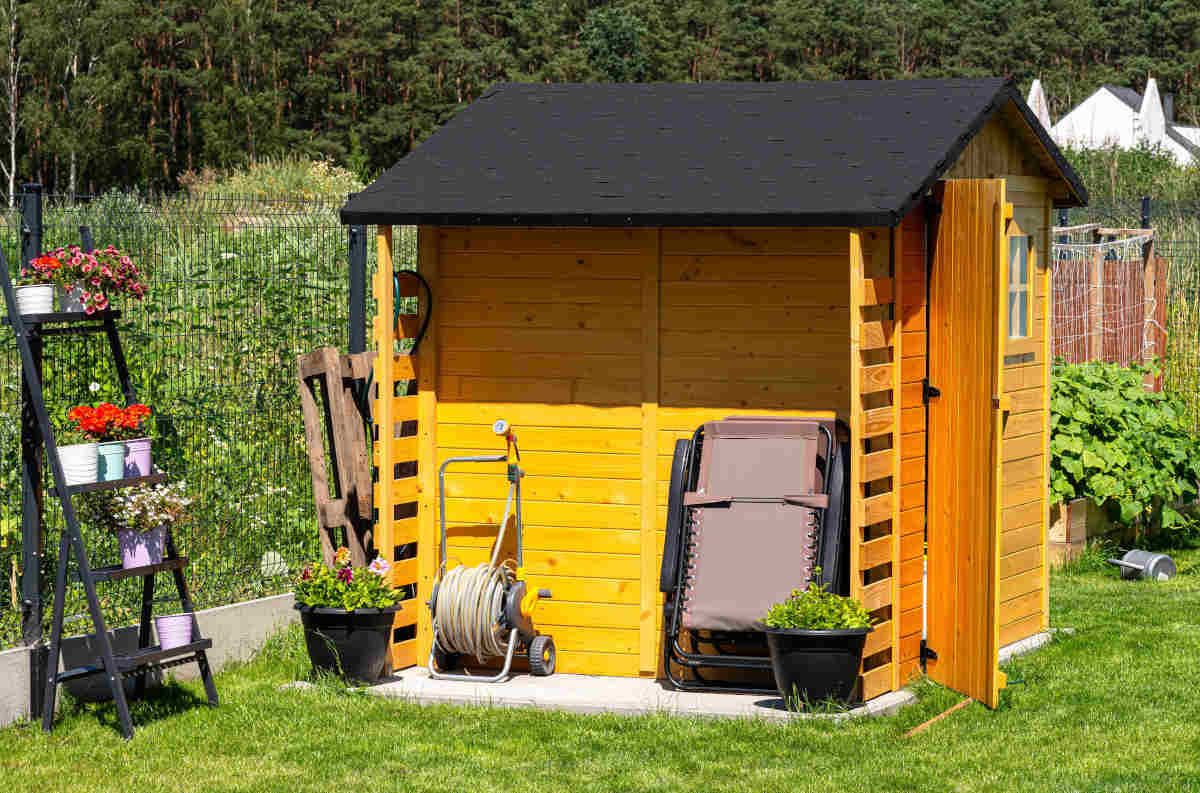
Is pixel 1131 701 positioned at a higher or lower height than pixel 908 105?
lower

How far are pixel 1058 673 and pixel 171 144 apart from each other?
49662 millimetres

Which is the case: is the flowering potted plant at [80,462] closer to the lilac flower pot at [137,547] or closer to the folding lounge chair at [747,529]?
the lilac flower pot at [137,547]

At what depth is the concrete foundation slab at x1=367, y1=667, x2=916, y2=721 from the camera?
6.72 m

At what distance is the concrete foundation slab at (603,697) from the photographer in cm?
672

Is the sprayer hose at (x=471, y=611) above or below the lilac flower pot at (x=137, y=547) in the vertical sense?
below

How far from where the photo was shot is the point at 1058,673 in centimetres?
735

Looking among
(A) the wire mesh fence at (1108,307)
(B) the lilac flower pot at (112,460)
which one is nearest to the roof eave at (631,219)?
(B) the lilac flower pot at (112,460)

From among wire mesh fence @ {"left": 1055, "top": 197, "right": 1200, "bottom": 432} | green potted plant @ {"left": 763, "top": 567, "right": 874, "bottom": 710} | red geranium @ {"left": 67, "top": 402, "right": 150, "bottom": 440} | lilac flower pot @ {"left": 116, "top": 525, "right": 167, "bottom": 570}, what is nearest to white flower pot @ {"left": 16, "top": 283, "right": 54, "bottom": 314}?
red geranium @ {"left": 67, "top": 402, "right": 150, "bottom": 440}

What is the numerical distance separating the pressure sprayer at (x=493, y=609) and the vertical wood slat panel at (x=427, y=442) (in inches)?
5.6

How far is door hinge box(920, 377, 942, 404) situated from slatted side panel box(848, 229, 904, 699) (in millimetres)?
192

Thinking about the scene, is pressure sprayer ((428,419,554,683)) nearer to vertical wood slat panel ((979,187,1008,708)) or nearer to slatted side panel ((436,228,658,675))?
slatted side panel ((436,228,658,675))

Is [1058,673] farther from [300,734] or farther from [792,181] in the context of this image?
[300,734]

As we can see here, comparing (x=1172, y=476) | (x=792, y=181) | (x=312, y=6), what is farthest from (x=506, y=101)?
→ (x=312, y=6)

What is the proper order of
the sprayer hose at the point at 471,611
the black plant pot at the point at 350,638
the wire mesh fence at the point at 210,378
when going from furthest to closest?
the wire mesh fence at the point at 210,378, the sprayer hose at the point at 471,611, the black plant pot at the point at 350,638
